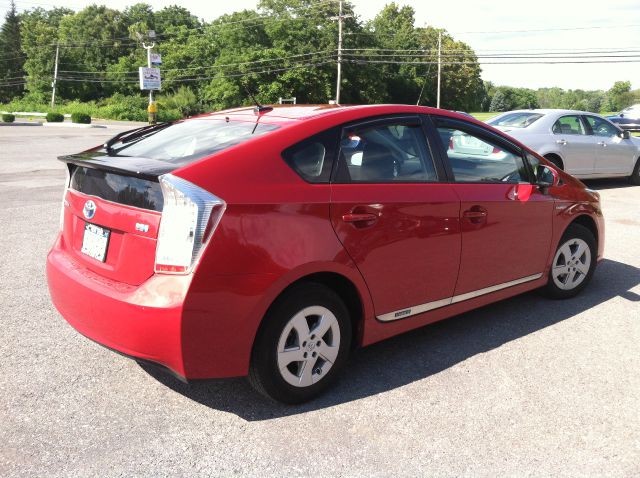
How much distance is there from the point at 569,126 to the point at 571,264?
6.77 meters

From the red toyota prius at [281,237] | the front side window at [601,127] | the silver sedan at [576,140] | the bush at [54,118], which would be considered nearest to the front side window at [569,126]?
the silver sedan at [576,140]

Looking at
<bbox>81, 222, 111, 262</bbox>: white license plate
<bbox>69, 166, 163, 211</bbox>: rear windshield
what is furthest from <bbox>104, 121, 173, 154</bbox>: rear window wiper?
<bbox>81, 222, 111, 262</bbox>: white license plate

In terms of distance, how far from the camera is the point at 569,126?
10703 millimetres

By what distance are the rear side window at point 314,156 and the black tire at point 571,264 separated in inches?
96.2

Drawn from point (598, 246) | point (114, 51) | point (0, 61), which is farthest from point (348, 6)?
point (598, 246)

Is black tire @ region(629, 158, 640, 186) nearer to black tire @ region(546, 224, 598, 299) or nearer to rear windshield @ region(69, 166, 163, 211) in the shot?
black tire @ region(546, 224, 598, 299)

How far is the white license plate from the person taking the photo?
2988 millimetres

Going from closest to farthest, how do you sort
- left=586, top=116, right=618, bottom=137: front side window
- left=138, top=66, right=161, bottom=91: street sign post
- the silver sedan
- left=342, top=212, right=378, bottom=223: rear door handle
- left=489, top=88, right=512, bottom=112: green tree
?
left=342, top=212, right=378, bottom=223: rear door handle
the silver sedan
left=586, top=116, right=618, bottom=137: front side window
left=138, top=66, right=161, bottom=91: street sign post
left=489, top=88, right=512, bottom=112: green tree

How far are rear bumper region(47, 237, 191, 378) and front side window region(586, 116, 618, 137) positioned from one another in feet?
34.7

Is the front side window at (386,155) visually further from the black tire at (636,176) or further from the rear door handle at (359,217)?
the black tire at (636,176)

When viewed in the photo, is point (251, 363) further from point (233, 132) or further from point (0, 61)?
point (0, 61)

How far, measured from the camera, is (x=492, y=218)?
13.0ft

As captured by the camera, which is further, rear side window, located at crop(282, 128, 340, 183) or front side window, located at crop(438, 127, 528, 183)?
front side window, located at crop(438, 127, 528, 183)

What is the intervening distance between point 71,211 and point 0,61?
348ft
